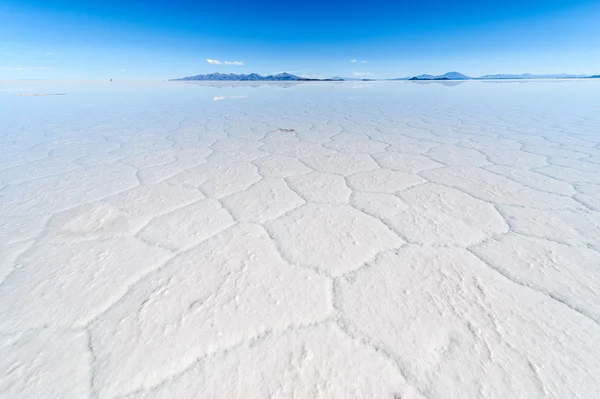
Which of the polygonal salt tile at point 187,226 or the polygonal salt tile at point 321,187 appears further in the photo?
the polygonal salt tile at point 321,187

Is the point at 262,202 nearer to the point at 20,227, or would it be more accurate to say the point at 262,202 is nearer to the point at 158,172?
the point at 158,172

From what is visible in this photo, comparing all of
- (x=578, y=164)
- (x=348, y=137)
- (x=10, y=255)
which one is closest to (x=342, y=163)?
(x=348, y=137)

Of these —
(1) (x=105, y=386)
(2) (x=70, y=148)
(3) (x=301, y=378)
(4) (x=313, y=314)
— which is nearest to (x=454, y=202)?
(4) (x=313, y=314)

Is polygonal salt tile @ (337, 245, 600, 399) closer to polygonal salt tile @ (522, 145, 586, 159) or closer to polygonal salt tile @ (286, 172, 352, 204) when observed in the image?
polygonal salt tile @ (286, 172, 352, 204)

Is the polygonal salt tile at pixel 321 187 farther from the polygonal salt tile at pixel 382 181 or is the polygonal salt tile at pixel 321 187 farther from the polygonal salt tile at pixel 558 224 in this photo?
the polygonal salt tile at pixel 558 224

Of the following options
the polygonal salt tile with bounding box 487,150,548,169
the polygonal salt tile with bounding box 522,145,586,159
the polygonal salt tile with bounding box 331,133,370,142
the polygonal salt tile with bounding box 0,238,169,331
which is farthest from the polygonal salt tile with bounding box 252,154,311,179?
the polygonal salt tile with bounding box 522,145,586,159

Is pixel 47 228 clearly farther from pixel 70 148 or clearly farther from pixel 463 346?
pixel 70 148

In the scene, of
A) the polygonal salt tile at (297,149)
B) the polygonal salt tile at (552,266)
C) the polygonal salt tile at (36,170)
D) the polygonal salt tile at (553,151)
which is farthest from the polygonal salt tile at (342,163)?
the polygonal salt tile at (36,170)
